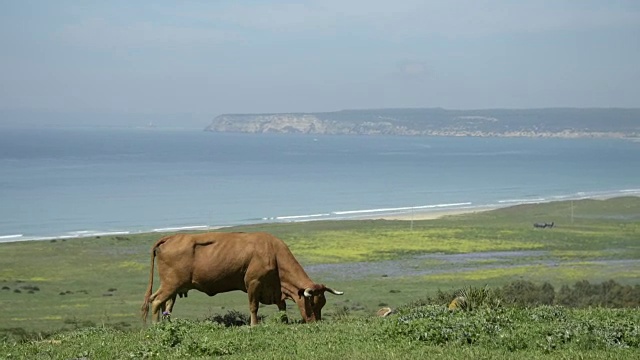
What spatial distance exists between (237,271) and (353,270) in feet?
80.4

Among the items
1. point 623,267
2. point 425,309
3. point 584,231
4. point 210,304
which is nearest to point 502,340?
point 425,309

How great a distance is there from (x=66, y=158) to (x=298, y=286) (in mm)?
153988

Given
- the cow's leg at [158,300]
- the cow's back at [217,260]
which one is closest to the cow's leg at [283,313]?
the cow's back at [217,260]

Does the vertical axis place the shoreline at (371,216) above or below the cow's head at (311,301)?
below

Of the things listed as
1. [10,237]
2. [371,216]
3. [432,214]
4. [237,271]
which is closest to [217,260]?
[237,271]

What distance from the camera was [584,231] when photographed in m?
56.9

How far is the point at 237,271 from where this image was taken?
55.6 ft

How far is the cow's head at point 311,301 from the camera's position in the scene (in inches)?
660

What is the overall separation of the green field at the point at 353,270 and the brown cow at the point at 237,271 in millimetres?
532

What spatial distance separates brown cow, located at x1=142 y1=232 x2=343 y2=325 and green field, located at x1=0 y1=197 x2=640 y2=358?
53cm

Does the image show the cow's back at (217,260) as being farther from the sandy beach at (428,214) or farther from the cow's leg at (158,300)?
the sandy beach at (428,214)

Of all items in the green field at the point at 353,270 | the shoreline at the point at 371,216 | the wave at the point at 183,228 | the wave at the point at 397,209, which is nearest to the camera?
the green field at the point at 353,270

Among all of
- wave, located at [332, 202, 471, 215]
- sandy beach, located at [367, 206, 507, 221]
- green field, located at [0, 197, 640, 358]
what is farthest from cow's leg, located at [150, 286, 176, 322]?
wave, located at [332, 202, 471, 215]

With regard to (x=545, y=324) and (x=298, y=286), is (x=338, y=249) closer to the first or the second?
(x=298, y=286)
